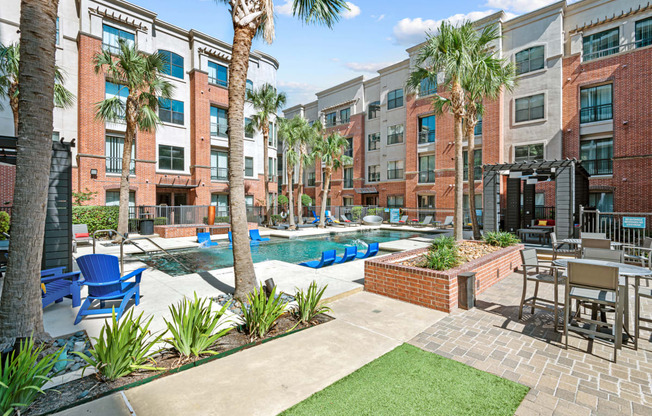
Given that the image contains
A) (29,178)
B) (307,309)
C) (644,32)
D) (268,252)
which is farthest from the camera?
(644,32)

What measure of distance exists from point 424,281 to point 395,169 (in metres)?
26.3

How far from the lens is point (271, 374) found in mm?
3502

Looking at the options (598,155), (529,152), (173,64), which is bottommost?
(598,155)

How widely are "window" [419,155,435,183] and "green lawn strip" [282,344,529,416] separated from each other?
25619 mm

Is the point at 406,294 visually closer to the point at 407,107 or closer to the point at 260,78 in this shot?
the point at 407,107

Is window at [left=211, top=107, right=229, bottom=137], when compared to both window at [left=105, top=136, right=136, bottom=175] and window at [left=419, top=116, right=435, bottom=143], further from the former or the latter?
window at [left=419, top=116, right=435, bottom=143]

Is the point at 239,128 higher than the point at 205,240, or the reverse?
the point at 239,128

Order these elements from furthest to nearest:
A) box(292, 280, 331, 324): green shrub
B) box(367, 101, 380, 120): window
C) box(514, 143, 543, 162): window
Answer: box(367, 101, 380, 120): window
box(514, 143, 543, 162): window
box(292, 280, 331, 324): green shrub

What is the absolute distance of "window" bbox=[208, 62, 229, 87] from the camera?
2592 centimetres

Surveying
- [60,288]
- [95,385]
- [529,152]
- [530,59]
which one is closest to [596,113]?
[529,152]

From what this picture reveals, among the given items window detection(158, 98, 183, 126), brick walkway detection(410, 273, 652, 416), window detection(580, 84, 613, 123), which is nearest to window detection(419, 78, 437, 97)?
window detection(580, 84, 613, 123)

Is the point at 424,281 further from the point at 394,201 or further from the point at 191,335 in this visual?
the point at 394,201

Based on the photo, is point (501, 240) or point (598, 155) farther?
point (598, 155)

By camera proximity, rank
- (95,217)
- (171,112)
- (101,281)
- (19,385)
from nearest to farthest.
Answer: (19,385), (101,281), (95,217), (171,112)
